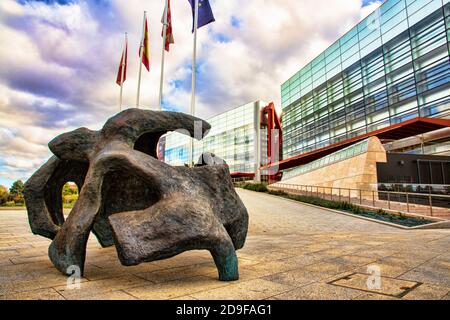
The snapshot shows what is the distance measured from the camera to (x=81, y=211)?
373 cm

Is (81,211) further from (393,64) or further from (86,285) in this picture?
(393,64)

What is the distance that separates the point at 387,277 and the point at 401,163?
2168 cm

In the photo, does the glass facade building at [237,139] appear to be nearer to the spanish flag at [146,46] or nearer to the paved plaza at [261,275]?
the spanish flag at [146,46]

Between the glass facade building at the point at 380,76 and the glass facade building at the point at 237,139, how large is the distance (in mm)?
11168

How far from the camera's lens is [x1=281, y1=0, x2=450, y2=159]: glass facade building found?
25.5 m

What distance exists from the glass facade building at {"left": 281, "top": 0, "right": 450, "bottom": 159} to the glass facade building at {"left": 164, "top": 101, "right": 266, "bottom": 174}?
11168mm

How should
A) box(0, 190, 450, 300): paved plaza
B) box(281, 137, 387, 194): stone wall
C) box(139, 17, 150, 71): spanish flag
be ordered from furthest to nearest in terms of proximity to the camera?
box(281, 137, 387, 194): stone wall, box(139, 17, 150, 71): spanish flag, box(0, 190, 450, 300): paved plaza

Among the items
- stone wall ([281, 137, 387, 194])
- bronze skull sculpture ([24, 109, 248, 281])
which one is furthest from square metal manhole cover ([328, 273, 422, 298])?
stone wall ([281, 137, 387, 194])

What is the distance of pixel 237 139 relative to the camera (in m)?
55.4

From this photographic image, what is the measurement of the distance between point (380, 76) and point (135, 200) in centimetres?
3207

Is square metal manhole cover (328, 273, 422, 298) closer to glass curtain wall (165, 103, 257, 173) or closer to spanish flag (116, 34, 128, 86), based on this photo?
spanish flag (116, 34, 128, 86)

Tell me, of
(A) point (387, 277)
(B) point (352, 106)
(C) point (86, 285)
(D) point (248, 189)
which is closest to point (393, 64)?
(B) point (352, 106)

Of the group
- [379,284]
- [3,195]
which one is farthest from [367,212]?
[3,195]

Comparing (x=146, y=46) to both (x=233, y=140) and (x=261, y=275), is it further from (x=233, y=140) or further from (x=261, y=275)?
(x=233, y=140)
